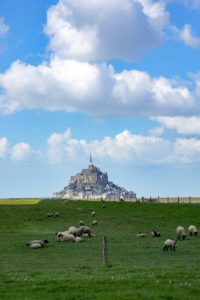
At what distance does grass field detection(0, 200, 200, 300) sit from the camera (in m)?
20.5

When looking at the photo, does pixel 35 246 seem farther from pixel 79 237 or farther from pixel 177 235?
pixel 177 235

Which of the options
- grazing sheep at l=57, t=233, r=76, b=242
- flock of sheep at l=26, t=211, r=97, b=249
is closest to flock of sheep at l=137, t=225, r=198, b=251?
flock of sheep at l=26, t=211, r=97, b=249

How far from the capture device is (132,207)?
91.1 metres

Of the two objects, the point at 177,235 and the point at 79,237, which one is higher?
the point at 177,235

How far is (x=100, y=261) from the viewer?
3431 cm

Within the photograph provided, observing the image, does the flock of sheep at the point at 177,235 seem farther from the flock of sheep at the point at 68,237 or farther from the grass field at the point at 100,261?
the flock of sheep at the point at 68,237

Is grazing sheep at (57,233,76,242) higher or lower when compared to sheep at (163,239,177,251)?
higher

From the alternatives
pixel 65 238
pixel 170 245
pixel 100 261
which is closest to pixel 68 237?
pixel 65 238

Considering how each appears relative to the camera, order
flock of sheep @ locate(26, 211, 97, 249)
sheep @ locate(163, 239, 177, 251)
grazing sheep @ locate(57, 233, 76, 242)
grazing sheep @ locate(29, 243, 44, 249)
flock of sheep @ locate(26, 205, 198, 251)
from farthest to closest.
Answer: grazing sheep @ locate(57, 233, 76, 242)
flock of sheep @ locate(26, 211, 97, 249)
grazing sheep @ locate(29, 243, 44, 249)
flock of sheep @ locate(26, 205, 198, 251)
sheep @ locate(163, 239, 177, 251)

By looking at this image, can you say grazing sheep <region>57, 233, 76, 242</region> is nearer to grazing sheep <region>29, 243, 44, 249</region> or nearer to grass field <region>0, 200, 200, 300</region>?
grass field <region>0, 200, 200, 300</region>

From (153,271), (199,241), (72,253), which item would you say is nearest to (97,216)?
(199,241)

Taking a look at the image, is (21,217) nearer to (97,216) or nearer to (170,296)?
(97,216)

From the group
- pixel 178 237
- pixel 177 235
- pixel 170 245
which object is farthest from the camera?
pixel 177 235

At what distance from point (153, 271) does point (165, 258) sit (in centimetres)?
1067
